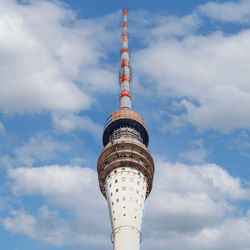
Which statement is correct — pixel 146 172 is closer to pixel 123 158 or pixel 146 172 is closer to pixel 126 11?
pixel 123 158

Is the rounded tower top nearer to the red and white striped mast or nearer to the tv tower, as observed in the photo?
the tv tower

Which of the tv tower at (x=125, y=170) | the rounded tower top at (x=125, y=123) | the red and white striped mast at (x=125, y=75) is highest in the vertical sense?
the red and white striped mast at (x=125, y=75)

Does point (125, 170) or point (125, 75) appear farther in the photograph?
point (125, 75)

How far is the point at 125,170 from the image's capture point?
91812 millimetres

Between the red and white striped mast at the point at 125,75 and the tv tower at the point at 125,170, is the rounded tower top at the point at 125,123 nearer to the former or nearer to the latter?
the tv tower at the point at 125,170

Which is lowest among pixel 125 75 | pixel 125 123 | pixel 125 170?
pixel 125 170

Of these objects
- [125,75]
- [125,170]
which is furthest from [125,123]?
[125,75]

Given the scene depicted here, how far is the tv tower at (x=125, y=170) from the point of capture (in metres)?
81.5

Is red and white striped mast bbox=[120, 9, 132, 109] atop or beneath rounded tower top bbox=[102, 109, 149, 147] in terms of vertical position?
atop

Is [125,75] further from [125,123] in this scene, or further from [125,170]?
[125,170]

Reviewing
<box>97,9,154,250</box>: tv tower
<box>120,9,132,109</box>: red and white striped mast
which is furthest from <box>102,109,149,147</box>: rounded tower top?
<box>120,9,132,109</box>: red and white striped mast

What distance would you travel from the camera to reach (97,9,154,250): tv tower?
81.5 m

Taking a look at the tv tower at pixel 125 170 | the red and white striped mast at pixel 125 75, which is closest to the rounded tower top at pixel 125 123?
the tv tower at pixel 125 170

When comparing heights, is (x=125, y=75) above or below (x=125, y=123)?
above
